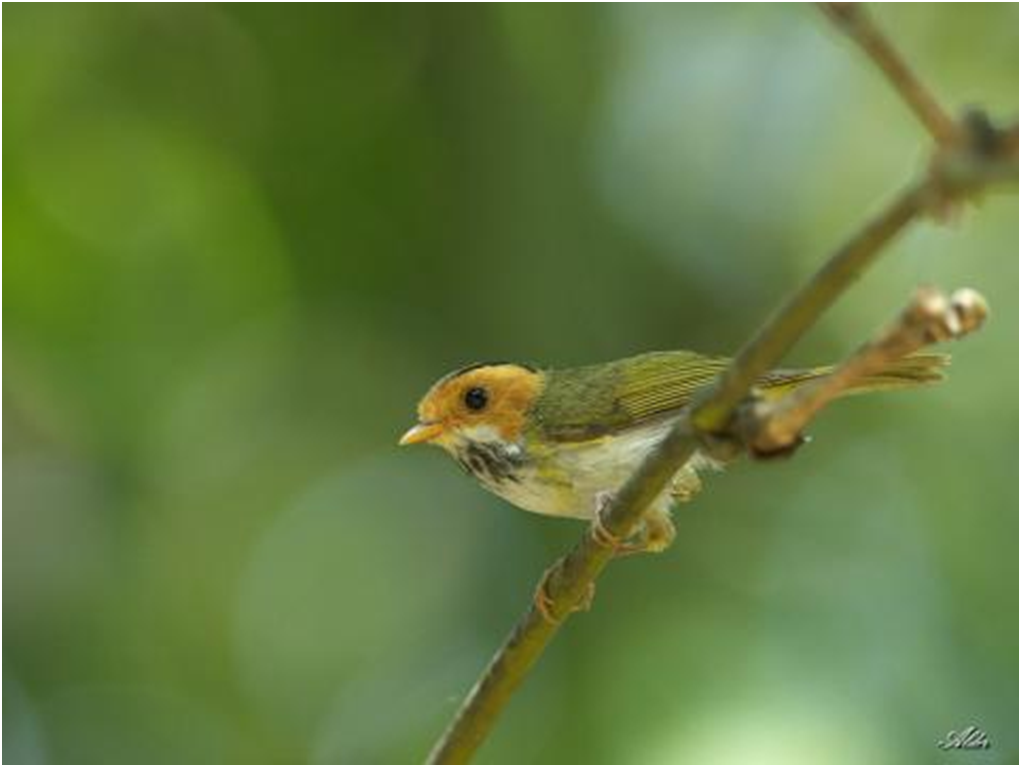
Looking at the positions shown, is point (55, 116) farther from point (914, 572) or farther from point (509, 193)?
point (914, 572)

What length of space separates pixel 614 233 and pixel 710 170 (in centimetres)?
51

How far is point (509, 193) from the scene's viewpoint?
4301 millimetres

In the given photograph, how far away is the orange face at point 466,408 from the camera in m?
3.47

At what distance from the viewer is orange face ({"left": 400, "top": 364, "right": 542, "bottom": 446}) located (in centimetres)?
347

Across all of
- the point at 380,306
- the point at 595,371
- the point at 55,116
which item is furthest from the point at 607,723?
the point at 55,116

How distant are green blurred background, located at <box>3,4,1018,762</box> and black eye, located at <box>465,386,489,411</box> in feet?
1.62

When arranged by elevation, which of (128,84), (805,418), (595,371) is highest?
(128,84)

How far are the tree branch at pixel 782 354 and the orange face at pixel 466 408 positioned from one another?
5.28 ft

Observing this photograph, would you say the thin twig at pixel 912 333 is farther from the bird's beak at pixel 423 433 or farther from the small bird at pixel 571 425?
the bird's beak at pixel 423 433

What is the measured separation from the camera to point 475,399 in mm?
3494

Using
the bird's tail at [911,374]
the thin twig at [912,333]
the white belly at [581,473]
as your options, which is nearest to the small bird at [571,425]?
the white belly at [581,473]
